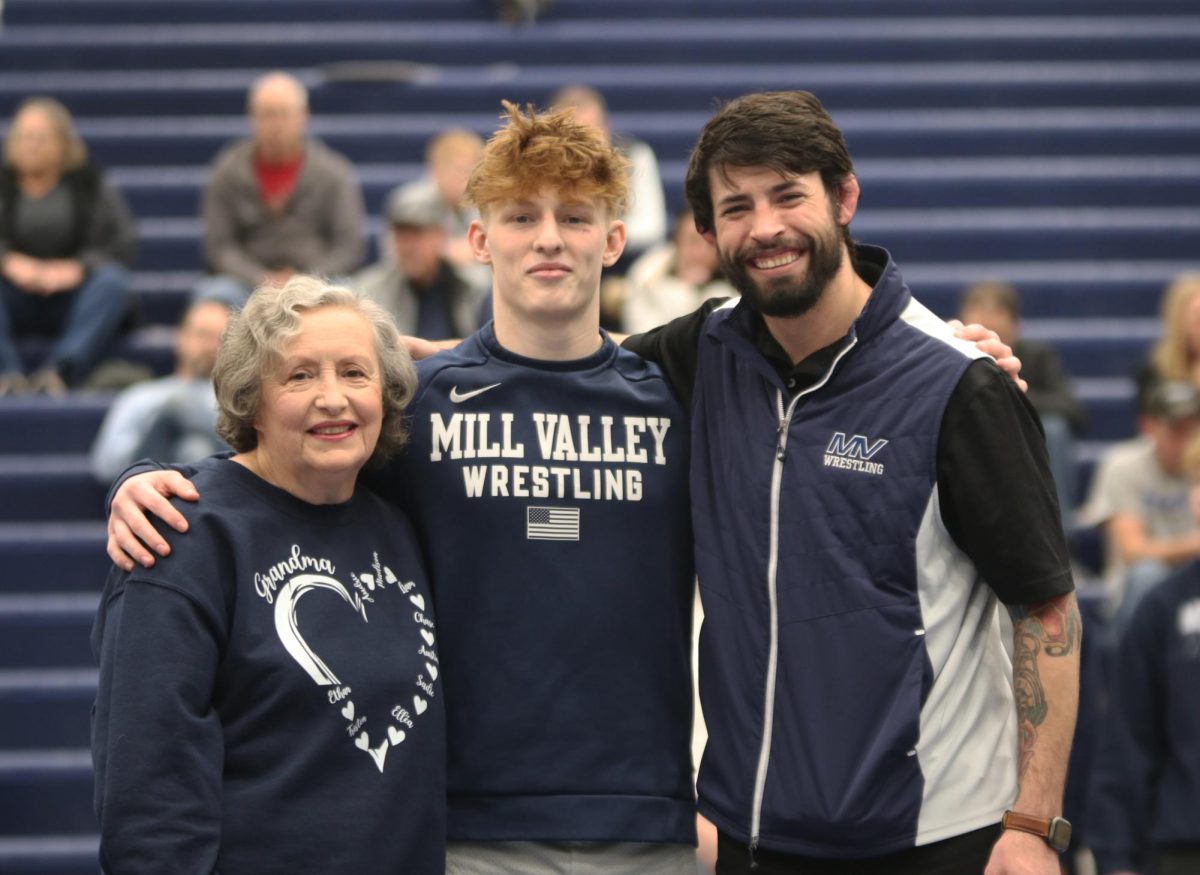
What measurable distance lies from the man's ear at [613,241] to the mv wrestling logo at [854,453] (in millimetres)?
524

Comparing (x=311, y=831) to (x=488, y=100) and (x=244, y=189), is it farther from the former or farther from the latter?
(x=488, y=100)

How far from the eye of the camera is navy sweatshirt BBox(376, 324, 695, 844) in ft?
9.88

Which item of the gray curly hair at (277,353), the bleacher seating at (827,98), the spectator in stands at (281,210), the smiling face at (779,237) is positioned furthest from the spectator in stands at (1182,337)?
the gray curly hair at (277,353)

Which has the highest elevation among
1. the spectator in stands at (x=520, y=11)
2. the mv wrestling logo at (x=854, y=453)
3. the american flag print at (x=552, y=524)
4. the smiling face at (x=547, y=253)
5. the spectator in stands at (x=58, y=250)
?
the spectator in stands at (x=520, y=11)

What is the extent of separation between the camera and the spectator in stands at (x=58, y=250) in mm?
7418

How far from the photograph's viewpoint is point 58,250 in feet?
25.0

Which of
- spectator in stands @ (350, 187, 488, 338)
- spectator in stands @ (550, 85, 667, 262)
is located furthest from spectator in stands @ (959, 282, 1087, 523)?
spectator in stands @ (350, 187, 488, 338)

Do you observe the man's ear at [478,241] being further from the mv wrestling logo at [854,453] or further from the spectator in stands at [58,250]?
the spectator in stands at [58,250]

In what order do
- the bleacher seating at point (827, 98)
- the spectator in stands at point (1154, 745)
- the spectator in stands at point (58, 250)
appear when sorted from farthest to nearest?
the bleacher seating at point (827, 98) → the spectator in stands at point (58, 250) → the spectator in stands at point (1154, 745)

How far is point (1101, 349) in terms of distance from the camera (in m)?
7.85

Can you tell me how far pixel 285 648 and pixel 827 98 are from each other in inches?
276

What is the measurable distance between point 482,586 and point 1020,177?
21.0ft

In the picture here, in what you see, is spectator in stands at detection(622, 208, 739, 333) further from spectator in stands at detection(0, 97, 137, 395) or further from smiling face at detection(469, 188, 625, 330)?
smiling face at detection(469, 188, 625, 330)

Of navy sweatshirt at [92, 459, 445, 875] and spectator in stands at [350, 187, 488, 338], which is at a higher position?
spectator in stands at [350, 187, 488, 338]
